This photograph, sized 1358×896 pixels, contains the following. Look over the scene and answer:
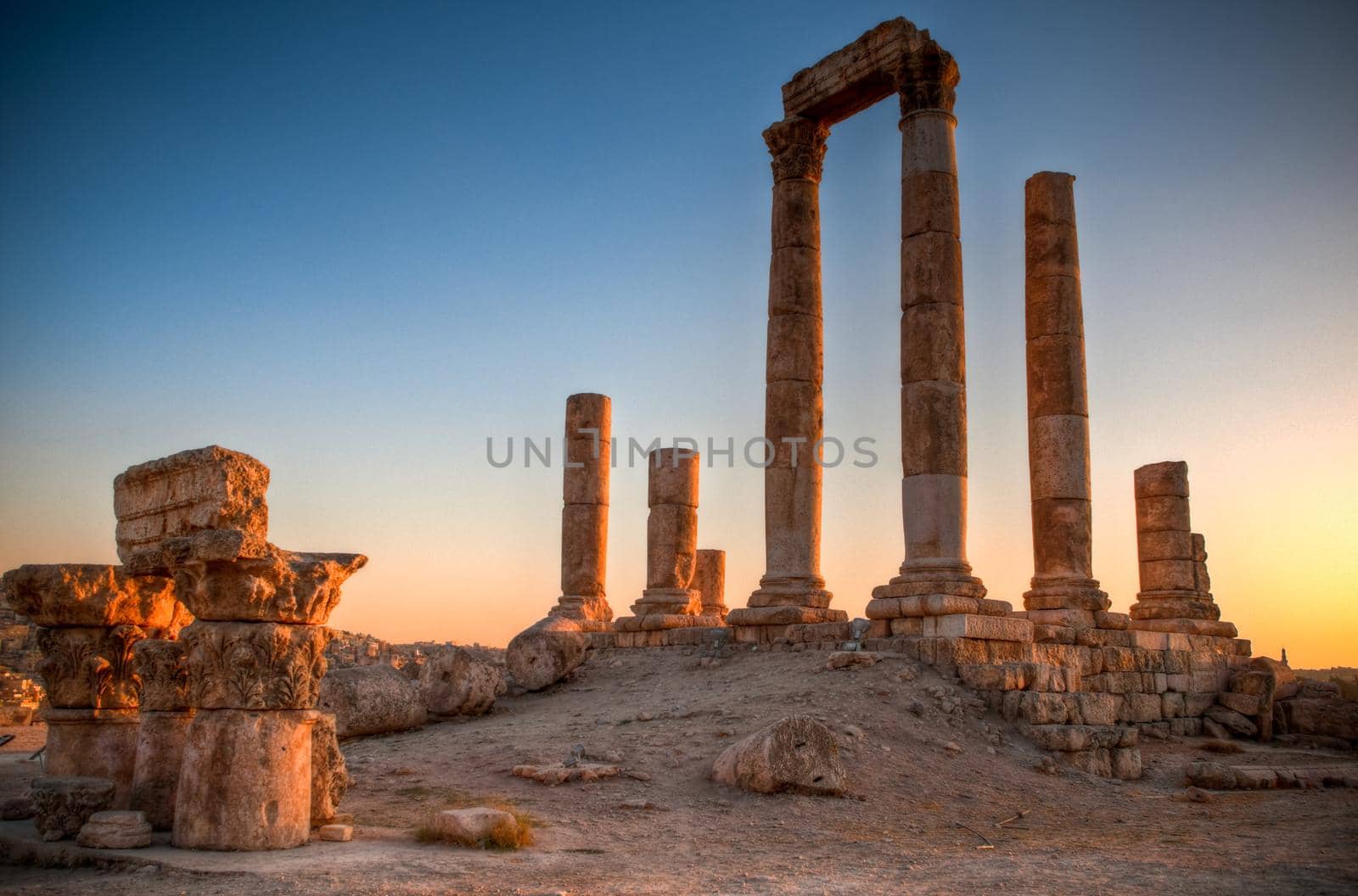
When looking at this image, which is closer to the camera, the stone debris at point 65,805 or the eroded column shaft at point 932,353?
the stone debris at point 65,805

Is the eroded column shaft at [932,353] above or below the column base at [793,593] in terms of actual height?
above

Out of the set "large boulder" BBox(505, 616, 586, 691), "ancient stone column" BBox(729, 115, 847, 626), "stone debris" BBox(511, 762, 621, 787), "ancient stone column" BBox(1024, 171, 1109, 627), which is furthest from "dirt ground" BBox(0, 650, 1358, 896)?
"ancient stone column" BBox(1024, 171, 1109, 627)

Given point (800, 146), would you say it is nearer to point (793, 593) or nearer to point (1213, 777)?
point (793, 593)

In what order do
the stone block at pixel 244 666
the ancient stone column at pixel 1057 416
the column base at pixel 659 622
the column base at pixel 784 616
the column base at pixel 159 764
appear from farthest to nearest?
the column base at pixel 659 622, the ancient stone column at pixel 1057 416, the column base at pixel 784 616, the column base at pixel 159 764, the stone block at pixel 244 666

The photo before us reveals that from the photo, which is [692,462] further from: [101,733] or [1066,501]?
[101,733]

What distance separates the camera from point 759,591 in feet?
57.6

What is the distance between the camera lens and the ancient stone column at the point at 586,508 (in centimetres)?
2247

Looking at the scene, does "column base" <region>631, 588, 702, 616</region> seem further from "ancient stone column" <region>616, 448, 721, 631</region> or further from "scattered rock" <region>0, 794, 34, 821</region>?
"scattered rock" <region>0, 794, 34, 821</region>

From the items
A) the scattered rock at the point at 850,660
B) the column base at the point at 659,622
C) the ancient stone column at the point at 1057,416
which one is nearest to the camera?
the scattered rock at the point at 850,660

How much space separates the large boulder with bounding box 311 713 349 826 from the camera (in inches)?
324

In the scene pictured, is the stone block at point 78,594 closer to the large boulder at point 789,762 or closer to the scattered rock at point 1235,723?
the large boulder at point 789,762

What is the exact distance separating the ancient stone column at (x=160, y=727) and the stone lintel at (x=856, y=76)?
1365 cm

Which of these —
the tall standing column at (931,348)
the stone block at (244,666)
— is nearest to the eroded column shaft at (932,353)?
the tall standing column at (931,348)

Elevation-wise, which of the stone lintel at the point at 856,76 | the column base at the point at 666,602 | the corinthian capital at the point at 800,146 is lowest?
the column base at the point at 666,602
